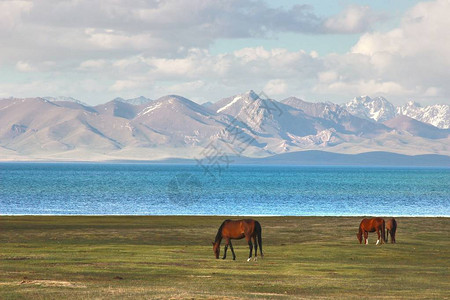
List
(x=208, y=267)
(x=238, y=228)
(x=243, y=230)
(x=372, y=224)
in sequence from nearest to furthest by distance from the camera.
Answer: (x=208, y=267) → (x=243, y=230) → (x=238, y=228) → (x=372, y=224)

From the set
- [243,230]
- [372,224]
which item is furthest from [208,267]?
[372,224]

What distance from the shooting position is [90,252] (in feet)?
132

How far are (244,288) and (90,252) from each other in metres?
14.6

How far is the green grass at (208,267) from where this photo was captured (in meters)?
26.6

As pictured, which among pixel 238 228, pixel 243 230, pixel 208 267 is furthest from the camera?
pixel 238 228

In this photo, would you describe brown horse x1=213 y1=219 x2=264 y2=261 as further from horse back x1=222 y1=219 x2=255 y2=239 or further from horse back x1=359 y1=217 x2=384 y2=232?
horse back x1=359 y1=217 x2=384 y2=232

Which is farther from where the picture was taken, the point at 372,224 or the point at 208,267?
the point at 372,224

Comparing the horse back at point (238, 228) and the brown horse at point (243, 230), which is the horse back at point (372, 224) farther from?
the horse back at point (238, 228)

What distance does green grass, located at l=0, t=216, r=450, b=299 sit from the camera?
87.2ft

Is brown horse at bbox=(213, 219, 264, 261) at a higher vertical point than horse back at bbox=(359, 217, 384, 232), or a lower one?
higher

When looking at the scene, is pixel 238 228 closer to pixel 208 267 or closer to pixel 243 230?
pixel 243 230

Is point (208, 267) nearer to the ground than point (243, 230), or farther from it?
nearer to the ground

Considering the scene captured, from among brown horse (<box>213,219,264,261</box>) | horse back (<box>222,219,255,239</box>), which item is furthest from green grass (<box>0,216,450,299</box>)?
horse back (<box>222,219,255,239</box>)

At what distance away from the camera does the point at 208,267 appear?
34312 millimetres
